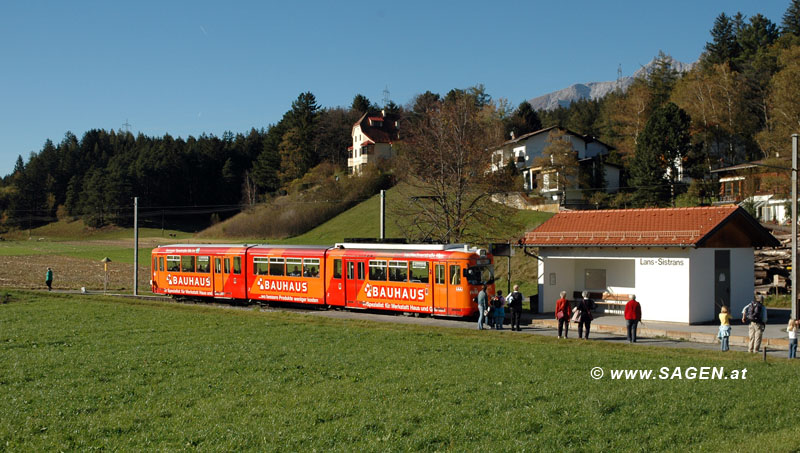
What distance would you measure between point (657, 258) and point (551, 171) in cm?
3847

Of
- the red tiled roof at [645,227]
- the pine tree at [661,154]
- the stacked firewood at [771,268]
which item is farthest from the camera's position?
the pine tree at [661,154]

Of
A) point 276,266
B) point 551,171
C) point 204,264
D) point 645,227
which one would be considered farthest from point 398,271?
point 551,171

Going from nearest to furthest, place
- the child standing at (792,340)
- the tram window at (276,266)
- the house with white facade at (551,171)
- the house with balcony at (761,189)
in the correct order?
the child standing at (792,340) < the tram window at (276,266) < the house with balcony at (761,189) < the house with white facade at (551,171)

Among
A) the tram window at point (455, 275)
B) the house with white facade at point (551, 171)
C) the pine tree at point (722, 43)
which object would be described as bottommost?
the tram window at point (455, 275)

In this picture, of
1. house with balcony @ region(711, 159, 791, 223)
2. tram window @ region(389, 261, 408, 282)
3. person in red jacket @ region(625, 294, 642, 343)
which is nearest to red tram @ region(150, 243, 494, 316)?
tram window @ region(389, 261, 408, 282)

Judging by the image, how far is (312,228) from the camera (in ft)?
247

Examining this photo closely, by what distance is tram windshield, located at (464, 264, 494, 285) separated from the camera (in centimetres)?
2652

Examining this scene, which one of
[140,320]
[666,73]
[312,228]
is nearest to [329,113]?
[312,228]

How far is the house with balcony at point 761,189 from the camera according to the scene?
164 feet

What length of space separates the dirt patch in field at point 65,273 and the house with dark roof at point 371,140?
153 feet

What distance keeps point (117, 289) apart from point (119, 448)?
3938 cm

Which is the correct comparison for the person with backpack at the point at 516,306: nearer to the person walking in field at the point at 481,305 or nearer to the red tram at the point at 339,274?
the person walking in field at the point at 481,305

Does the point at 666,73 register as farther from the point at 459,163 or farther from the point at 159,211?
the point at 159,211

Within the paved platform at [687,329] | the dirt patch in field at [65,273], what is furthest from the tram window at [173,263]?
the paved platform at [687,329]
